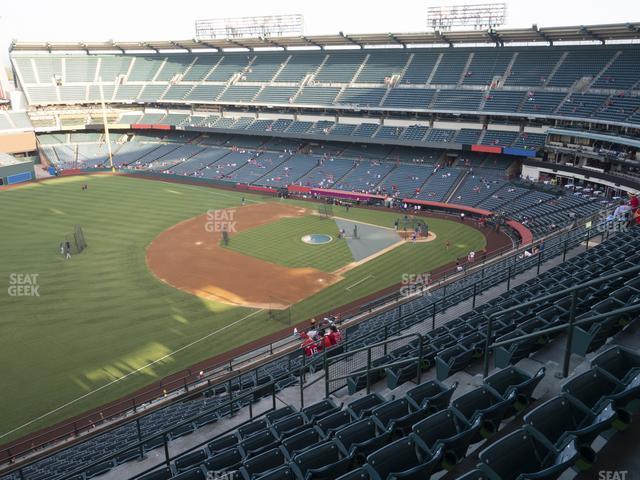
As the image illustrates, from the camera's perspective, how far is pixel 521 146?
50844mm

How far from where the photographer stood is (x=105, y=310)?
28.8 meters

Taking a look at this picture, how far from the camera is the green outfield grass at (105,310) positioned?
858 inches

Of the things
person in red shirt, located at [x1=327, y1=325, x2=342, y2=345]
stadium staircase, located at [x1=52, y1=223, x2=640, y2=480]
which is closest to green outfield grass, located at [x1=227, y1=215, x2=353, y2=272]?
person in red shirt, located at [x1=327, y1=325, x2=342, y2=345]

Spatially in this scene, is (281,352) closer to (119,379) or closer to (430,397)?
(119,379)

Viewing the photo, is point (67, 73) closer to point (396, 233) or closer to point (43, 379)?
point (396, 233)

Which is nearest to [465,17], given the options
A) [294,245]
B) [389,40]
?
[389,40]

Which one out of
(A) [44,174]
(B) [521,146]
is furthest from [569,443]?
(A) [44,174]

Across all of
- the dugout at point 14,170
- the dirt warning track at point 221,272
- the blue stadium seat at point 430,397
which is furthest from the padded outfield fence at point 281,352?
the dugout at point 14,170

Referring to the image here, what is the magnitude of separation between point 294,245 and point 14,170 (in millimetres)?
45370

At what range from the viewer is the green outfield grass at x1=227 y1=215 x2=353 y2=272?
36.7 meters

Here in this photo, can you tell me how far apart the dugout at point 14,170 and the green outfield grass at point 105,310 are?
49.1 ft

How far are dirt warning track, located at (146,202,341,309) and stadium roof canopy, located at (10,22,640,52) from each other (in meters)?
33.9

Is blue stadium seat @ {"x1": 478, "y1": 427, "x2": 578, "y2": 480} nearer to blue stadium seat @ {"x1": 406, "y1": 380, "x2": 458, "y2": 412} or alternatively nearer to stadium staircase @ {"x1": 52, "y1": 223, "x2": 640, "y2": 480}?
stadium staircase @ {"x1": 52, "y1": 223, "x2": 640, "y2": 480}

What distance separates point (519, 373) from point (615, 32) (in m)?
51.9
